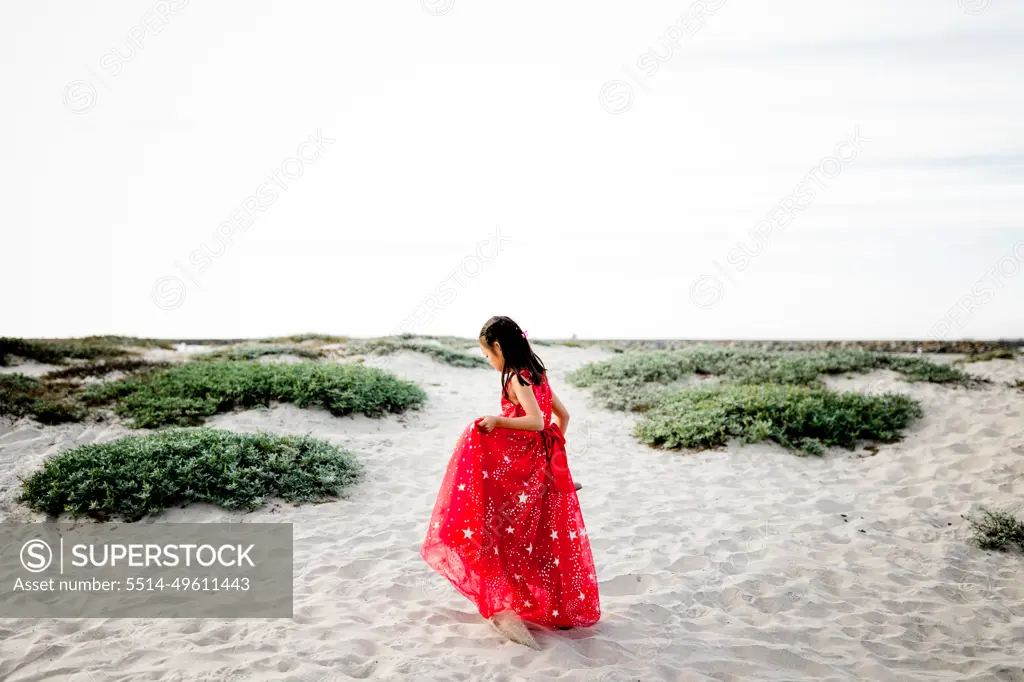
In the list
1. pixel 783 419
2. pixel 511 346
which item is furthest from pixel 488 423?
pixel 783 419

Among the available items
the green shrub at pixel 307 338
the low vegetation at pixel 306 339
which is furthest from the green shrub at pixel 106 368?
the green shrub at pixel 307 338

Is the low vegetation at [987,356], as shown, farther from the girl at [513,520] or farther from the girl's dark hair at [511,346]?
the girl's dark hair at [511,346]

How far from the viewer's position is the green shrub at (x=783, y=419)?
36.1ft

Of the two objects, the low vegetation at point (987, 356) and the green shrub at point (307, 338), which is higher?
the low vegetation at point (987, 356)

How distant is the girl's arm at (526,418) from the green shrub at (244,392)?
7.76 m

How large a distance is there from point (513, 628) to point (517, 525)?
2.55 feet

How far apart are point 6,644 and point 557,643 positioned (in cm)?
420

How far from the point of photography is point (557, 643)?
15.8ft

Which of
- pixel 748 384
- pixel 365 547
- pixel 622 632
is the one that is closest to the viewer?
pixel 622 632

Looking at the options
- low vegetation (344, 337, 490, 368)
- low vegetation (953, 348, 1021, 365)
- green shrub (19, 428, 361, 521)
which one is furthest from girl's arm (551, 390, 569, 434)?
low vegetation (953, 348, 1021, 365)

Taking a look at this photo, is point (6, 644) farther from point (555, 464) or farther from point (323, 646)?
point (555, 464)

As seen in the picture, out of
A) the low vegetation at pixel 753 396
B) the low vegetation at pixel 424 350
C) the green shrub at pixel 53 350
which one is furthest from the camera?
the low vegetation at pixel 424 350

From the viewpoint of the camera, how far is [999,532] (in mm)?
7316

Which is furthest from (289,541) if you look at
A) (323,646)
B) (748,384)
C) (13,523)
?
(748,384)
